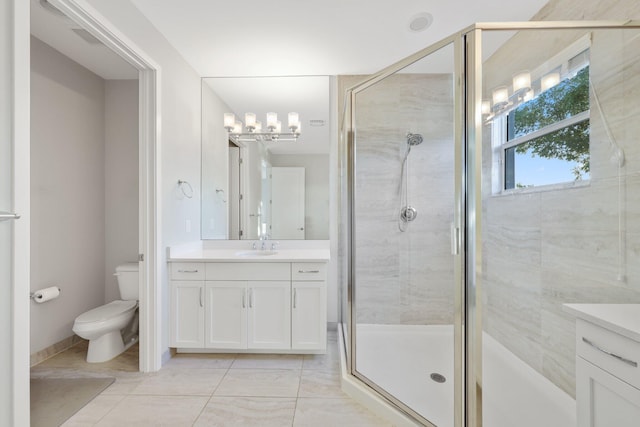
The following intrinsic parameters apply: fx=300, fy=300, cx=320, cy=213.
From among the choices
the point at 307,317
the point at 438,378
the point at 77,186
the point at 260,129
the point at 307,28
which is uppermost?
the point at 307,28

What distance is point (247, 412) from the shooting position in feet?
5.57

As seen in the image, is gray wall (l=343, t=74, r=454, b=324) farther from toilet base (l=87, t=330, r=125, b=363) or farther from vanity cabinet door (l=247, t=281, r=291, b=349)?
toilet base (l=87, t=330, r=125, b=363)

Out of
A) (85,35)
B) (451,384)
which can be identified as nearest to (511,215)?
(451,384)

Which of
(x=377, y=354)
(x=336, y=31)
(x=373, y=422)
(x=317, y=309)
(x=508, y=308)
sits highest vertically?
(x=336, y=31)

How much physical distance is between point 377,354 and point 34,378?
2.31m

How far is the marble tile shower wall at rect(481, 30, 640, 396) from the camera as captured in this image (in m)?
1.31

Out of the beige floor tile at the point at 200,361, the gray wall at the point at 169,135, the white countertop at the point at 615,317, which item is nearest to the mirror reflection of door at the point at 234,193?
the gray wall at the point at 169,135

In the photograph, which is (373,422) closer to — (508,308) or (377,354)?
(377,354)

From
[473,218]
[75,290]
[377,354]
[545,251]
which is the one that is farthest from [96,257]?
[545,251]

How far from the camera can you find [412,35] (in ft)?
7.29

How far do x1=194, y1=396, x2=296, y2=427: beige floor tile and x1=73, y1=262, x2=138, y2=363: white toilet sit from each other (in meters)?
1.03

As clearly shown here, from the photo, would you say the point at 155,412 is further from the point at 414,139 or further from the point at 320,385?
the point at 414,139

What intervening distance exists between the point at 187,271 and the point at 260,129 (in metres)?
1.43

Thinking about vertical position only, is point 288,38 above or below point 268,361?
above
